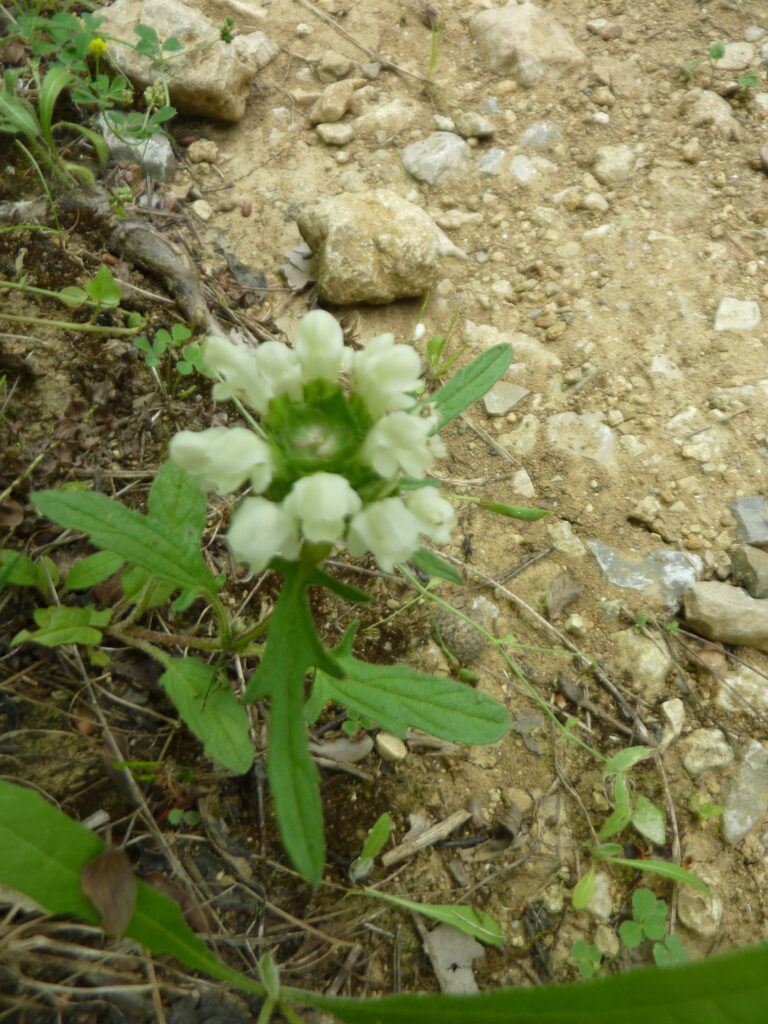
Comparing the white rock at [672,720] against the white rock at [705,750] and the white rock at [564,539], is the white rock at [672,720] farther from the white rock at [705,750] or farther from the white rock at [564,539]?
the white rock at [564,539]

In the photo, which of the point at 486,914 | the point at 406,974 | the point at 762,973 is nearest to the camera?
the point at 762,973

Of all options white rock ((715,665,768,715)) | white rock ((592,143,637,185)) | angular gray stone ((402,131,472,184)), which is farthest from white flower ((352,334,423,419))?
white rock ((592,143,637,185))

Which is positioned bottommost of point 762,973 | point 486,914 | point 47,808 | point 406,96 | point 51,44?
point 486,914

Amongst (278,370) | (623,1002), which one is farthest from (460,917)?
(278,370)

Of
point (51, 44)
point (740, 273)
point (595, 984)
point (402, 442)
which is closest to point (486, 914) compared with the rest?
point (595, 984)

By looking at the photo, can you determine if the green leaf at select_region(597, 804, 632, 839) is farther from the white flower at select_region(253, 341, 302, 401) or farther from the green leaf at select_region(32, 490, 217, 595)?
the white flower at select_region(253, 341, 302, 401)

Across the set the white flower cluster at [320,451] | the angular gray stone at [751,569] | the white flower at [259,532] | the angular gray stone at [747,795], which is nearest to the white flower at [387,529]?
the white flower cluster at [320,451]

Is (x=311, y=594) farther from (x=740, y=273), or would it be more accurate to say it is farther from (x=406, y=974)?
(x=740, y=273)
